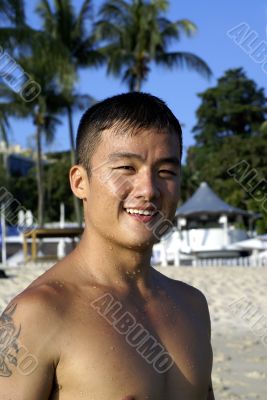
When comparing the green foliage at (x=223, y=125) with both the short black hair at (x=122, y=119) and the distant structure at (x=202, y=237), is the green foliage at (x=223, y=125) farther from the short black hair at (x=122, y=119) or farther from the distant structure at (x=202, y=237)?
the short black hair at (x=122, y=119)

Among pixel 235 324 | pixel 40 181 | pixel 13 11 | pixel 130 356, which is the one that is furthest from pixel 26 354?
pixel 40 181

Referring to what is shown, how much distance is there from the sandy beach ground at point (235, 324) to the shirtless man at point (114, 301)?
3383 mm

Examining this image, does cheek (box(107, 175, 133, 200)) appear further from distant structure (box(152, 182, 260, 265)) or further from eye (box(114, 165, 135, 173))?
distant structure (box(152, 182, 260, 265))

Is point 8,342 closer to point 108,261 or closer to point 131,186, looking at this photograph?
point 108,261

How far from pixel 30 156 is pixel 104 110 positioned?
85.5 meters

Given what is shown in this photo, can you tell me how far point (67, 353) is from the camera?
55.6 inches

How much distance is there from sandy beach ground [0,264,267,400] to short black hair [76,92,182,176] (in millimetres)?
3555

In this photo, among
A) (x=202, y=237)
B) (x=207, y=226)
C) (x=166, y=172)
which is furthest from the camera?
(x=207, y=226)

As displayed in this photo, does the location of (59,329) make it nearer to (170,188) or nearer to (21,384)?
(21,384)

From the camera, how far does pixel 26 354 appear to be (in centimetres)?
137

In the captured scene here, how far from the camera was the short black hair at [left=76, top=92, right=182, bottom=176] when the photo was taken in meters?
1.56

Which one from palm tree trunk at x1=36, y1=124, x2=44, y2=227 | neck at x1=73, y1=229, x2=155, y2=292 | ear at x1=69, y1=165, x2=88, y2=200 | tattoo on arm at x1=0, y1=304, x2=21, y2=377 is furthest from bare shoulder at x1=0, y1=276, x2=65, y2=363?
palm tree trunk at x1=36, y1=124, x2=44, y2=227

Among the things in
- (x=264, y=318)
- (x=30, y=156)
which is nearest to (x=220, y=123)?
(x=30, y=156)

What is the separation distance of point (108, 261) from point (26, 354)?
33 cm
